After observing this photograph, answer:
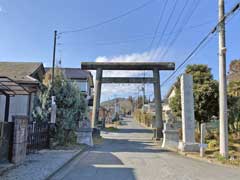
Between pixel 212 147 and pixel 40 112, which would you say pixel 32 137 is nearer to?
pixel 40 112

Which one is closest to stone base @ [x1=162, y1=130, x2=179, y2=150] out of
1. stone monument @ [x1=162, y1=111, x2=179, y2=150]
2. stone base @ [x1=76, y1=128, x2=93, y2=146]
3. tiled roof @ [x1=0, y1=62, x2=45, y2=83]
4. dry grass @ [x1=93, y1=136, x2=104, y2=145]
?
stone monument @ [x1=162, y1=111, x2=179, y2=150]

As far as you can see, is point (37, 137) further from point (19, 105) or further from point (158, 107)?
point (158, 107)

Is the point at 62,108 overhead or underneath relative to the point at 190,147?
overhead

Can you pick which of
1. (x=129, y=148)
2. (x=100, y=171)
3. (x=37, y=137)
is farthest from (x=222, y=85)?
(x=37, y=137)

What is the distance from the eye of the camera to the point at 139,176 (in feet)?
26.7

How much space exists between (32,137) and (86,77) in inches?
1092

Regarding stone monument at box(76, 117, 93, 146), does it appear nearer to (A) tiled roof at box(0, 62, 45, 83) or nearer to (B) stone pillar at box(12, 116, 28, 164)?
(A) tiled roof at box(0, 62, 45, 83)

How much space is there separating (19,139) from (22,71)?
1218cm

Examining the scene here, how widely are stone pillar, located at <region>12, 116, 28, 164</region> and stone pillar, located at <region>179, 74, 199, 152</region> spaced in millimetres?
8554

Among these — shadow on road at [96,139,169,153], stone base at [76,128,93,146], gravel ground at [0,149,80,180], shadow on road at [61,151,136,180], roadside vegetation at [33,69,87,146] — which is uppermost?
roadside vegetation at [33,69,87,146]

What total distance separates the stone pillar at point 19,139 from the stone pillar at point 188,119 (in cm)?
855

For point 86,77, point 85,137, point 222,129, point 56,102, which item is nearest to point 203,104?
point 222,129

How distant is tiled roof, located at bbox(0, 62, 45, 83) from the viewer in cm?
1869

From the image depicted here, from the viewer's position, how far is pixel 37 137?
1286 centimetres
